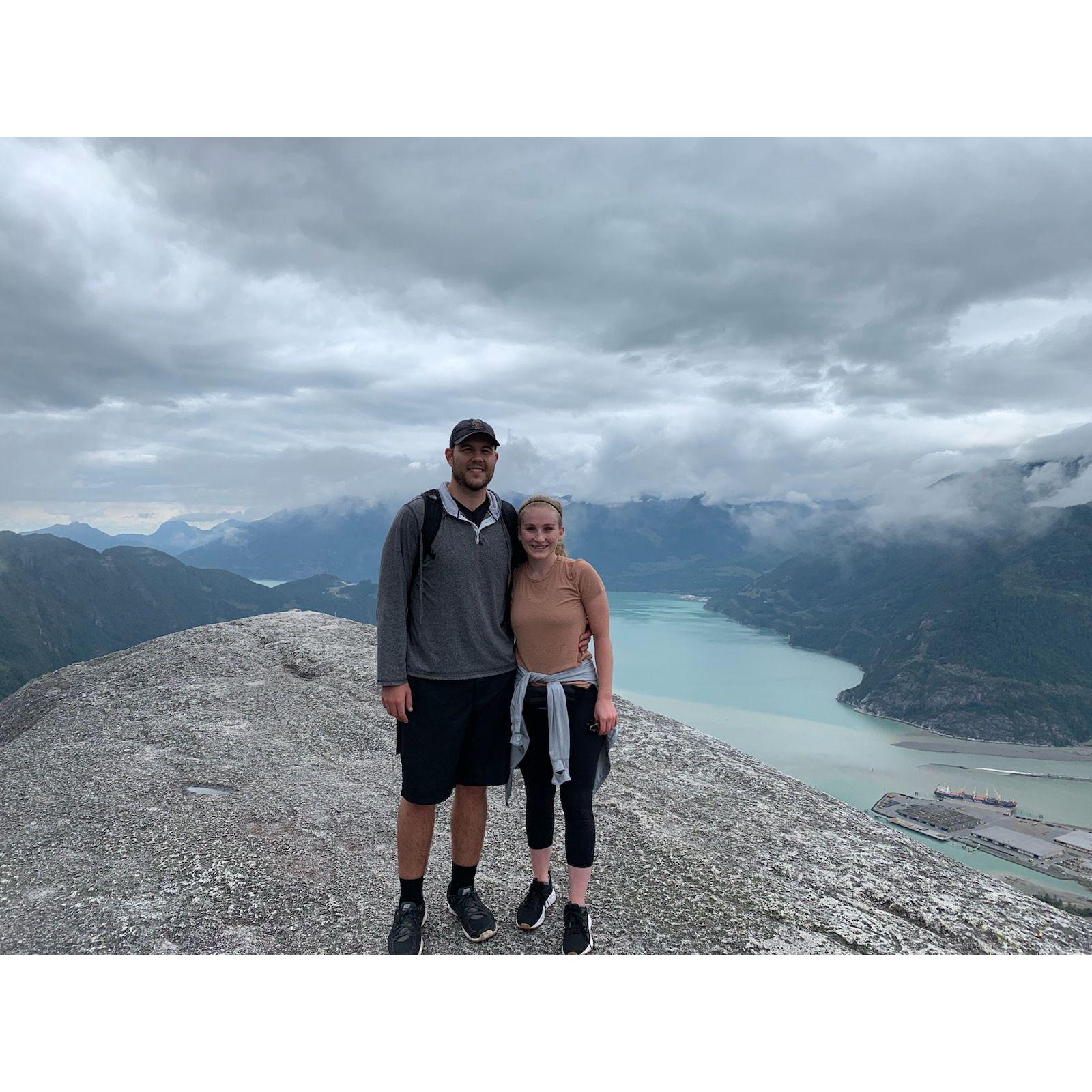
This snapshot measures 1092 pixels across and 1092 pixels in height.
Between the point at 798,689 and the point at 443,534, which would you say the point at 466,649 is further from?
the point at 798,689

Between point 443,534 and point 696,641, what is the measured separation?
5659 inches

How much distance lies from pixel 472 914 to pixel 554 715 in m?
1.15

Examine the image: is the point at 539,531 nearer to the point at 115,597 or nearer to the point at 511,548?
the point at 511,548

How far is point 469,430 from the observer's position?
10.2 feet

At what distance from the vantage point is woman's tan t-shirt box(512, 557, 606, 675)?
3168 millimetres

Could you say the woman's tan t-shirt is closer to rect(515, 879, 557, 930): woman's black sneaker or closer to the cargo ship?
rect(515, 879, 557, 930): woman's black sneaker

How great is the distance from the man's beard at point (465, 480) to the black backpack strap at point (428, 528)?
0.14 metres

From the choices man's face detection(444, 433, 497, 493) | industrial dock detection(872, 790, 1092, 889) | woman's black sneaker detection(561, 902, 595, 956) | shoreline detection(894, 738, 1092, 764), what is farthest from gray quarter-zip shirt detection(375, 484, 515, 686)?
shoreline detection(894, 738, 1092, 764)

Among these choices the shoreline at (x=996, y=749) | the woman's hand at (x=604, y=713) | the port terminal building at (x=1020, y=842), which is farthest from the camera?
the shoreline at (x=996, y=749)

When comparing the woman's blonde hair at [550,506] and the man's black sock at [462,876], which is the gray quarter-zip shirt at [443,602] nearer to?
the woman's blonde hair at [550,506]

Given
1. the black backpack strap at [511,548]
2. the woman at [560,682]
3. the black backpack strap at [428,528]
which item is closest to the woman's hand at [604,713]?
the woman at [560,682]

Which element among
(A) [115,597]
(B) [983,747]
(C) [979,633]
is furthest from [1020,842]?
(A) [115,597]

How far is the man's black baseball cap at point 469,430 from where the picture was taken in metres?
3.10

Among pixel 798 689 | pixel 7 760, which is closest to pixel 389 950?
pixel 7 760
